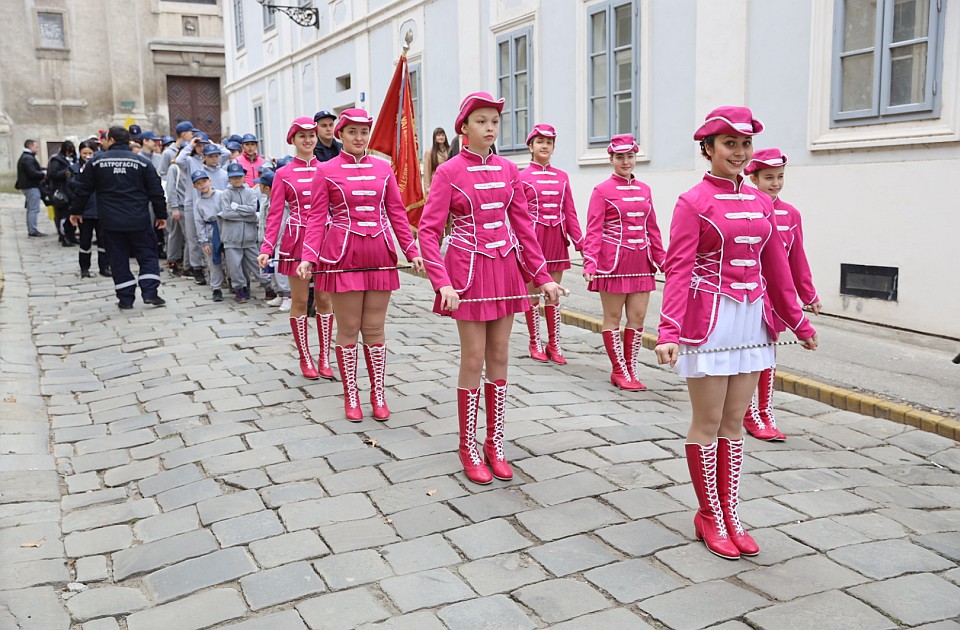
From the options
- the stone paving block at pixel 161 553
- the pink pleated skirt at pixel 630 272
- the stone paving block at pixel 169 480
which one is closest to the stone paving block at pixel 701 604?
the stone paving block at pixel 161 553

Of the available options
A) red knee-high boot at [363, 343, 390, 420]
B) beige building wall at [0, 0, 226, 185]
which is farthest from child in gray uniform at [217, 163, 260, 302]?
beige building wall at [0, 0, 226, 185]

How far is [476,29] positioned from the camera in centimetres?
1623

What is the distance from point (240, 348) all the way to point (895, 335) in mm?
6340

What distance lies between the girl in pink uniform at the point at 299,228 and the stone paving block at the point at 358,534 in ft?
9.83

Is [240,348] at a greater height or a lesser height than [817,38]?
lesser

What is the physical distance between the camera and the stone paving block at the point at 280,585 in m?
3.92

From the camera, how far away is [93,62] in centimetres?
3369

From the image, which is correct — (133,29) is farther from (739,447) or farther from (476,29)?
(739,447)

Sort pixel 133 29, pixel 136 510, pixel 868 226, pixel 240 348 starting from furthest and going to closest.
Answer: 1. pixel 133 29
2. pixel 868 226
3. pixel 240 348
4. pixel 136 510

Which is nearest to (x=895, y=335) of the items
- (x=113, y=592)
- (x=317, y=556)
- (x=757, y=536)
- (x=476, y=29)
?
(x=757, y=536)

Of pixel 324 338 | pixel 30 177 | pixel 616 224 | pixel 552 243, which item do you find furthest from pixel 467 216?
pixel 30 177

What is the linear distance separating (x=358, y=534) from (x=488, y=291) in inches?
58.5

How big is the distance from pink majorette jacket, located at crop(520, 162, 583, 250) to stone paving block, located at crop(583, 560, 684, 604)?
164 inches

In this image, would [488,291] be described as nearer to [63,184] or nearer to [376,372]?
[376,372]
